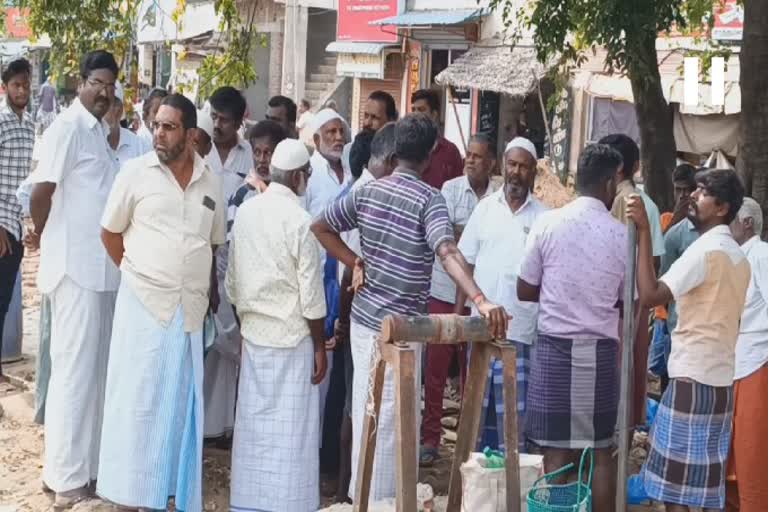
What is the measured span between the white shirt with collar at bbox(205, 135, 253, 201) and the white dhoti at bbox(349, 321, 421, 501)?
1860 mm

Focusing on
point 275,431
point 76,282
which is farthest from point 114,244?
point 275,431

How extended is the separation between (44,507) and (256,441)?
50.1 inches

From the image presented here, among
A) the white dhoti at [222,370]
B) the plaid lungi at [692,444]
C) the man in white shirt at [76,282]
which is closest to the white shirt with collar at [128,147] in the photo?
the man in white shirt at [76,282]

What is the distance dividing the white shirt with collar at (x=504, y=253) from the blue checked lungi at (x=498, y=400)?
9cm

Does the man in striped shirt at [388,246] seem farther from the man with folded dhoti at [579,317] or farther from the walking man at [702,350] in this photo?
the walking man at [702,350]

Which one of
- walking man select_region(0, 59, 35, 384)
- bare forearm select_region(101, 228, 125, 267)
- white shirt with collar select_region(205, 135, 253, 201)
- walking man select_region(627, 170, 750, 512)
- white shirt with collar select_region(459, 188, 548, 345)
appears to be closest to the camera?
walking man select_region(627, 170, 750, 512)

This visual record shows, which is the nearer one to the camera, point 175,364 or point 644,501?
point 175,364

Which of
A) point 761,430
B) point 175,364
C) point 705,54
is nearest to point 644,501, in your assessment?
point 761,430

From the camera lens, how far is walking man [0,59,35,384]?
7.82m

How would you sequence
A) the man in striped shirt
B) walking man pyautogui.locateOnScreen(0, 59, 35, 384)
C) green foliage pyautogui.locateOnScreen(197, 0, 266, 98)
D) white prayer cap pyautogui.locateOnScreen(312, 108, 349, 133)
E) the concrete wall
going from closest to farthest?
the man in striped shirt, white prayer cap pyautogui.locateOnScreen(312, 108, 349, 133), walking man pyautogui.locateOnScreen(0, 59, 35, 384), green foliage pyautogui.locateOnScreen(197, 0, 266, 98), the concrete wall

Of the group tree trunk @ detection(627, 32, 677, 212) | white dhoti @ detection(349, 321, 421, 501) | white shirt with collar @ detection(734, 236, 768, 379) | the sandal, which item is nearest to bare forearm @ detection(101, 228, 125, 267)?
white dhoti @ detection(349, 321, 421, 501)

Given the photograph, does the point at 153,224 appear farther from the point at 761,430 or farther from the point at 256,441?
the point at 761,430

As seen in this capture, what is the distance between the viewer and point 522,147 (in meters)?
5.71

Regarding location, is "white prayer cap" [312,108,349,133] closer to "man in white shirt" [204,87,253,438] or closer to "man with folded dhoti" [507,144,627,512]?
"man in white shirt" [204,87,253,438]
